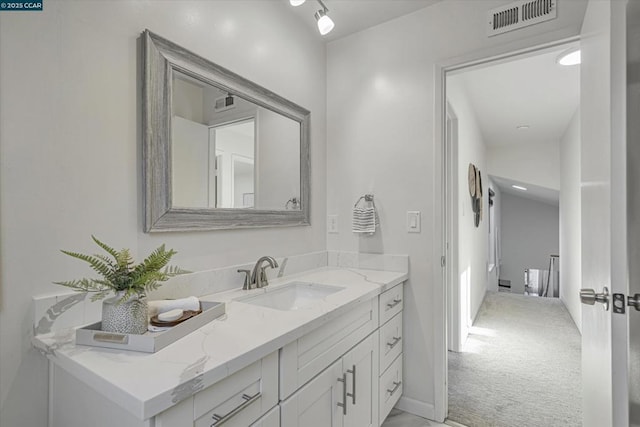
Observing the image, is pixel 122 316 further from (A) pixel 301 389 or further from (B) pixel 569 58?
(B) pixel 569 58

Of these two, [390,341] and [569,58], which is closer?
[390,341]

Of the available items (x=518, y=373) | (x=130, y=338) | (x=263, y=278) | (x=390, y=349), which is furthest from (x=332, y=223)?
(x=518, y=373)

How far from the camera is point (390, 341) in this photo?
177 centimetres

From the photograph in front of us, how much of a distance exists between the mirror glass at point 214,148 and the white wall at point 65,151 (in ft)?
0.18

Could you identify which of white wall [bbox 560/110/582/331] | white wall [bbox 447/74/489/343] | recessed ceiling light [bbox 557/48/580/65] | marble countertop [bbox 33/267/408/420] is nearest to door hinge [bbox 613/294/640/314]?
marble countertop [bbox 33/267/408/420]

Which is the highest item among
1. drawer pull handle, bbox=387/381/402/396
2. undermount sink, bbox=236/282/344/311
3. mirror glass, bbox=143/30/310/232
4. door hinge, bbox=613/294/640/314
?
mirror glass, bbox=143/30/310/232

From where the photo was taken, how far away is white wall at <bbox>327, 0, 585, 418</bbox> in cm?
185

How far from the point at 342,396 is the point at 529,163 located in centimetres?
515

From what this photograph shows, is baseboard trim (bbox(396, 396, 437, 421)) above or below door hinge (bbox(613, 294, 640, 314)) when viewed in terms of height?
below

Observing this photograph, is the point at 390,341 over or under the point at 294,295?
under

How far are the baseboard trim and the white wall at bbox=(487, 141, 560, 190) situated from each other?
4317 mm

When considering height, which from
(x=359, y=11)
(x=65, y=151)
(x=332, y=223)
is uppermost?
(x=359, y=11)

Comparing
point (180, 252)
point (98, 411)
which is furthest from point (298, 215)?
point (98, 411)

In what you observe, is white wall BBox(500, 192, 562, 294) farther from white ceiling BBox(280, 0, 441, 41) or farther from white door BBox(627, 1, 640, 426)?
white door BBox(627, 1, 640, 426)
